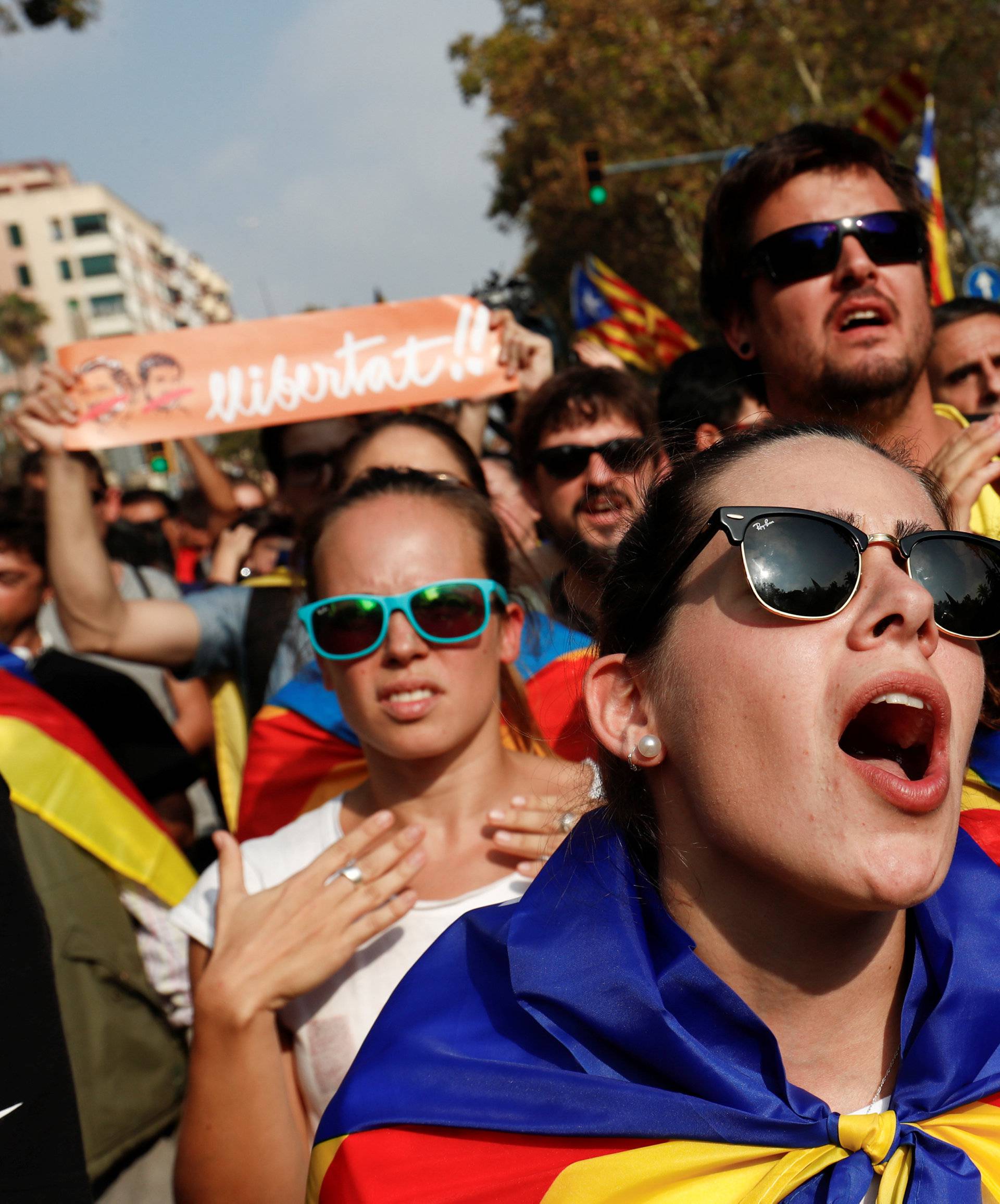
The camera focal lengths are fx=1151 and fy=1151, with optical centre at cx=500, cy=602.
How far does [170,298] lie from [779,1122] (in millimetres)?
122947

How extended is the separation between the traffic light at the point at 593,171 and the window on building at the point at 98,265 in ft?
285

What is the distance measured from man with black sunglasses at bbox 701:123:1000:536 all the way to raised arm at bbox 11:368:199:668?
1866 mm

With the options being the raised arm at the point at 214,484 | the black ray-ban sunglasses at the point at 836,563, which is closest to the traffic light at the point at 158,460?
the raised arm at the point at 214,484

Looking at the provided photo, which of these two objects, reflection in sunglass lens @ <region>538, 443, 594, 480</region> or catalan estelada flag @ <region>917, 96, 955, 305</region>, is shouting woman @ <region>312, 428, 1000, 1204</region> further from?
catalan estelada flag @ <region>917, 96, 955, 305</region>

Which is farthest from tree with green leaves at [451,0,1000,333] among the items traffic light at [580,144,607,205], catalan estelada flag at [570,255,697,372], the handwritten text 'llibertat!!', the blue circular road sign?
the handwritten text 'llibertat!!'

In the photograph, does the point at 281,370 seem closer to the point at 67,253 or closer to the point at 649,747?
the point at 649,747

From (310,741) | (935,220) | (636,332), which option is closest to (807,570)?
(310,741)

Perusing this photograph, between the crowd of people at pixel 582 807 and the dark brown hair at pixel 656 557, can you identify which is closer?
the crowd of people at pixel 582 807

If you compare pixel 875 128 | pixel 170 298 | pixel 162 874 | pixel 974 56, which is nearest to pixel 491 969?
pixel 162 874

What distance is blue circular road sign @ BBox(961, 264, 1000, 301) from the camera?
8469mm

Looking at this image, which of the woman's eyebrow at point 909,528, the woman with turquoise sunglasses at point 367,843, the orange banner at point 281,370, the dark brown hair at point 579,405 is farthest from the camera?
the orange banner at point 281,370

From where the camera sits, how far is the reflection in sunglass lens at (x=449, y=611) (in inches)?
96.3

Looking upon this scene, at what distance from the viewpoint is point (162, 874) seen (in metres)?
2.88

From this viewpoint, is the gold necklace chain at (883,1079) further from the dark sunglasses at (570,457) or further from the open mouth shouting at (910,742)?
the dark sunglasses at (570,457)
